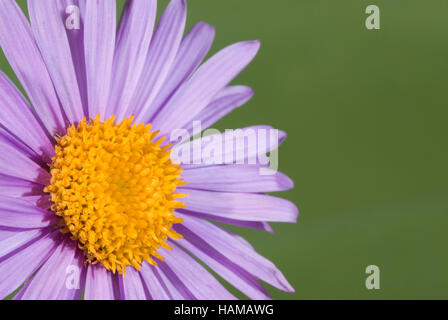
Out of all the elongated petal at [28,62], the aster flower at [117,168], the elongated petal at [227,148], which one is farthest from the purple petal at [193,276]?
the elongated petal at [28,62]

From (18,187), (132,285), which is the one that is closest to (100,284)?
(132,285)

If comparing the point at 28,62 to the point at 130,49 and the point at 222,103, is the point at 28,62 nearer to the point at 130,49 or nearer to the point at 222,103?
the point at 130,49

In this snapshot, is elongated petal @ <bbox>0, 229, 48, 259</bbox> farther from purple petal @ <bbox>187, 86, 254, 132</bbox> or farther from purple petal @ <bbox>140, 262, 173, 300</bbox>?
purple petal @ <bbox>187, 86, 254, 132</bbox>

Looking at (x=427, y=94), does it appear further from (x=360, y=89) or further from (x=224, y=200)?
(x=224, y=200)

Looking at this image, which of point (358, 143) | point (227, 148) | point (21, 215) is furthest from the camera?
point (358, 143)

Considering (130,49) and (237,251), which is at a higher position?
(130,49)
